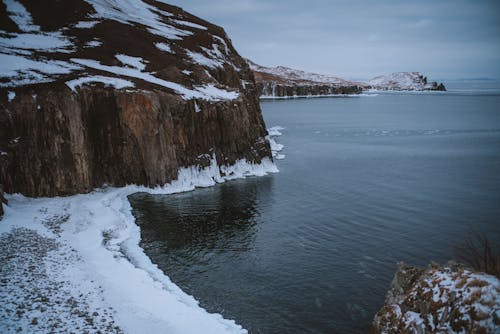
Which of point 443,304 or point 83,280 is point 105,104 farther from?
point 443,304

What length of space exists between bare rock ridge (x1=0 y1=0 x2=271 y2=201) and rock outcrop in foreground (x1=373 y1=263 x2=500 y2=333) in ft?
109

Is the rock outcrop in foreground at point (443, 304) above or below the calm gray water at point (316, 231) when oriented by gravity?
→ above

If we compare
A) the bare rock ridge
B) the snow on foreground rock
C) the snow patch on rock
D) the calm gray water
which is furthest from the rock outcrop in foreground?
the snow patch on rock

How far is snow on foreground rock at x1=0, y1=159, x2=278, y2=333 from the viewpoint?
17.1 metres

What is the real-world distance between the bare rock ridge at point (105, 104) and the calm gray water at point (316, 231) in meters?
5.85

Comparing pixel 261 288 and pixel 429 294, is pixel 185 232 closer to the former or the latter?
pixel 261 288

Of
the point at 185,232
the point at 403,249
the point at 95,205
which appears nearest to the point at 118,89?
the point at 95,205

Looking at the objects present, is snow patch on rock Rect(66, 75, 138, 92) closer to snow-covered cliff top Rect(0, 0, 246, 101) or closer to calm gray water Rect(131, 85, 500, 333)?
snow-covered cliff top Rect(0, 0, 246, 101)

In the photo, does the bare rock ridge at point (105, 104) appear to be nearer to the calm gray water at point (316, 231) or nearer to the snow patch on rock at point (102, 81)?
the snow patch on rock at point (102, 81)

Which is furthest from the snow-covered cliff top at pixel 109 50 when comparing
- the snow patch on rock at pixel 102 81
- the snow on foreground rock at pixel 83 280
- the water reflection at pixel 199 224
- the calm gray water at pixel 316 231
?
the snow on foreground rock at pixel 83 280

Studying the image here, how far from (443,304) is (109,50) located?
54.6 m

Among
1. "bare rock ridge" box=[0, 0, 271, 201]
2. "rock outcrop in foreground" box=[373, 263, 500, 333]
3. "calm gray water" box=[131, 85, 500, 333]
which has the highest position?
"bare rock ridge" box=[0, 0, 271, 201]

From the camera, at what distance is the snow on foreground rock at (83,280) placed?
17.1 metres

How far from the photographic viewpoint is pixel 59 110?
38.1 m
